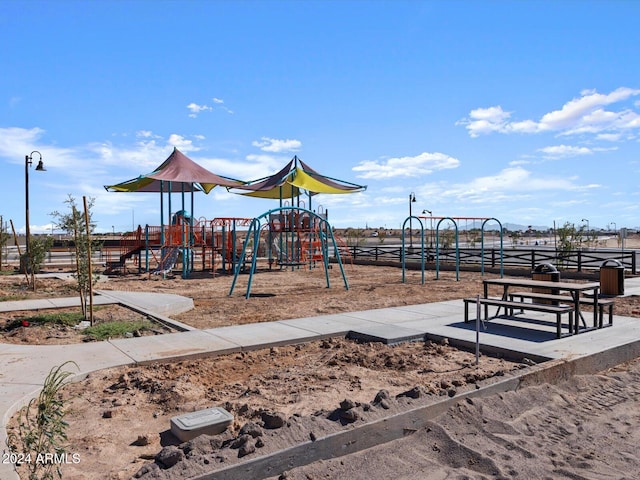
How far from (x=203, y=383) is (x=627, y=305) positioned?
9.70 metres

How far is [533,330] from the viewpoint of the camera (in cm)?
831

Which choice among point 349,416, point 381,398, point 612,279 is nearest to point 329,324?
point 381,398

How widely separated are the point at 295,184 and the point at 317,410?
69.4ft

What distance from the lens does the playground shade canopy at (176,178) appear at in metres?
24.2

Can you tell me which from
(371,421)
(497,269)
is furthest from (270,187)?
(371,421)

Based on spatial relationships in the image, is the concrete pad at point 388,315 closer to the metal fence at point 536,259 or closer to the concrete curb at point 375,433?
the concrete curb at point 375,433

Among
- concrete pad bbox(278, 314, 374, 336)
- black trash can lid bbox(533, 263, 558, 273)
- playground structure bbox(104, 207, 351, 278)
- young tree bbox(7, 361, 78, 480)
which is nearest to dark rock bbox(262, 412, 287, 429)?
young tree bbox(7, 361, 78, 480)

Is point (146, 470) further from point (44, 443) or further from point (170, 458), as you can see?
point (44, 443)

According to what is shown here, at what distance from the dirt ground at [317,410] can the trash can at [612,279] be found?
7202 mm

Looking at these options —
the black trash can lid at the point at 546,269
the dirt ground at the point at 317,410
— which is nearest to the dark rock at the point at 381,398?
the dirt ground at the point at 317,410

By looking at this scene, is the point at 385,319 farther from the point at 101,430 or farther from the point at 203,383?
the point at 101,430

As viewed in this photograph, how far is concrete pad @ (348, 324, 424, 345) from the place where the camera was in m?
7.69

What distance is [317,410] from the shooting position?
4.81m

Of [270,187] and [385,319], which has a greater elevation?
[270,187]
